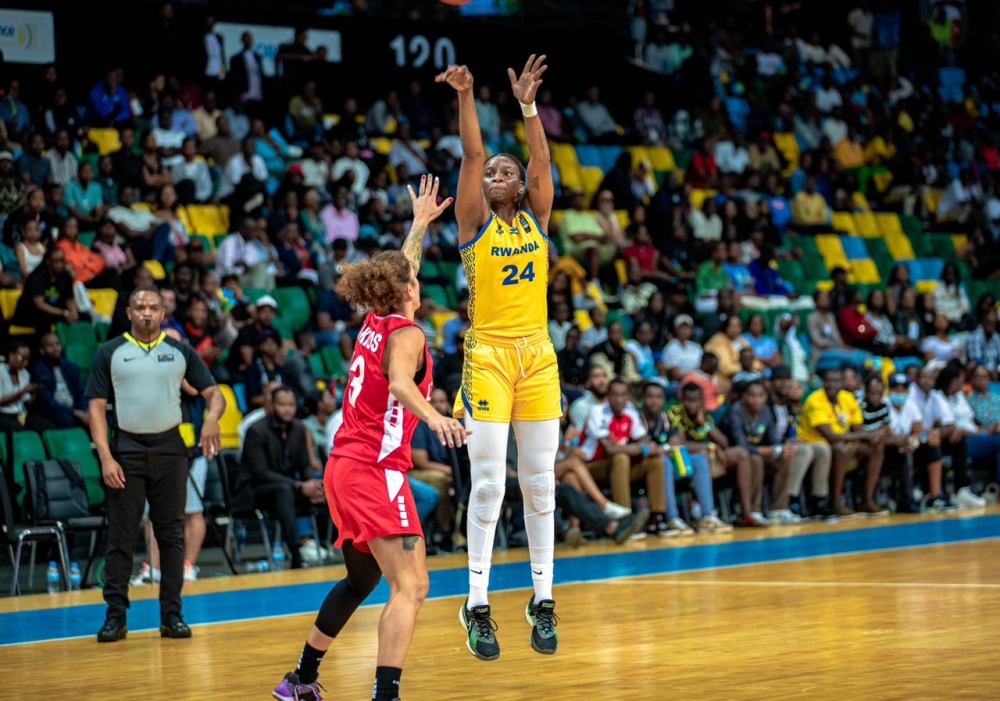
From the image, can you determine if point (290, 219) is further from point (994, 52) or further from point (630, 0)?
point (994, 52)

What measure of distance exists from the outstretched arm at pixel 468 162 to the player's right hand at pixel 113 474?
2.79 meters

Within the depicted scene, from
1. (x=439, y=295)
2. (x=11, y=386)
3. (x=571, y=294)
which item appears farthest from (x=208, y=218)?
(x=11, y=386)

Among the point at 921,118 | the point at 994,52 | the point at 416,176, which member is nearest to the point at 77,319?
the point at 416,176

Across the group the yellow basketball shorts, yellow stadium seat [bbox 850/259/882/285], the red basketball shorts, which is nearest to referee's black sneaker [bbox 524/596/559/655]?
the yellow basketball shorts

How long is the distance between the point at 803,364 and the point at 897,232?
5821mm

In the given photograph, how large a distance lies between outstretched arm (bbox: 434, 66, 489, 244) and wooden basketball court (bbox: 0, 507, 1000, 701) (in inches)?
83.1

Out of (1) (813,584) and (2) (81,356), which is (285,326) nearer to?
(2) (81,356)

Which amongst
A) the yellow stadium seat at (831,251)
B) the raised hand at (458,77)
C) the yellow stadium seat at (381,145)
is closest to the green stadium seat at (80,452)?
the raised hand at (458,77)

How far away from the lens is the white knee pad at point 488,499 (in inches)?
273

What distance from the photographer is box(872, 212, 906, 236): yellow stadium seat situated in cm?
2306

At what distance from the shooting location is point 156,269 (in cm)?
1505

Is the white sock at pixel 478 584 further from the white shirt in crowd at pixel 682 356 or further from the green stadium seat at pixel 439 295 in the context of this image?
the white shirt in crowd at pixel 682 356

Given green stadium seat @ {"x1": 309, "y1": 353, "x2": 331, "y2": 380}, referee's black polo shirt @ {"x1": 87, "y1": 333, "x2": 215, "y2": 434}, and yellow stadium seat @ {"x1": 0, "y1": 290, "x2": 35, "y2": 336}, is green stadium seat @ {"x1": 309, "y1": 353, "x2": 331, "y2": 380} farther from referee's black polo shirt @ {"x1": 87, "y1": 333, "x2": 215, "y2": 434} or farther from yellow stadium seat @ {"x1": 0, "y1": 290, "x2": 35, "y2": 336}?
referee's black polo shirt @ {"x1": 87, "y1": 333, "x2": 215, "y2": 434}

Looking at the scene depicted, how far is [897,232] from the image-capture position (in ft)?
75.8
